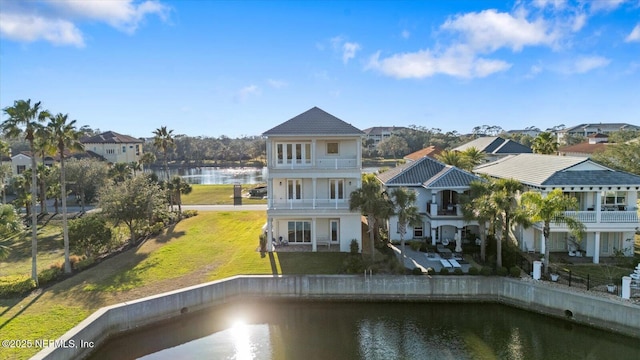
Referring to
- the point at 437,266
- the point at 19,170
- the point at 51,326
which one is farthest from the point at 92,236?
the point at 19,170

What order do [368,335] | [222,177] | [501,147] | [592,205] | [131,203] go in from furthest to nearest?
[222,177], [501,147], [131,203], [592,205], [368,335]

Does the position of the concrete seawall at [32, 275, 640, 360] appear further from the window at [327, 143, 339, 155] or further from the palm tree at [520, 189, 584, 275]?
the window at [327, 143, 339, 155]

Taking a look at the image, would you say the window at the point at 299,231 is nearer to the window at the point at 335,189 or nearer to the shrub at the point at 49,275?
the window at the point at 335,189

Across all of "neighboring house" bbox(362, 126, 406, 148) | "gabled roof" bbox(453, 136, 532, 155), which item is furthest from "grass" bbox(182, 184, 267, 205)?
"neighboring house" bbox(362, 126, 406, 148)

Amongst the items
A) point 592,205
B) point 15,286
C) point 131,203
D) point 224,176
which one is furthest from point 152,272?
point 224,176

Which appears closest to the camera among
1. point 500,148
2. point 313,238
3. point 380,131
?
point 313,238

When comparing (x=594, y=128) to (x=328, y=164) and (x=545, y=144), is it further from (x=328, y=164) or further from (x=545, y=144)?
(x=328, y=164)
